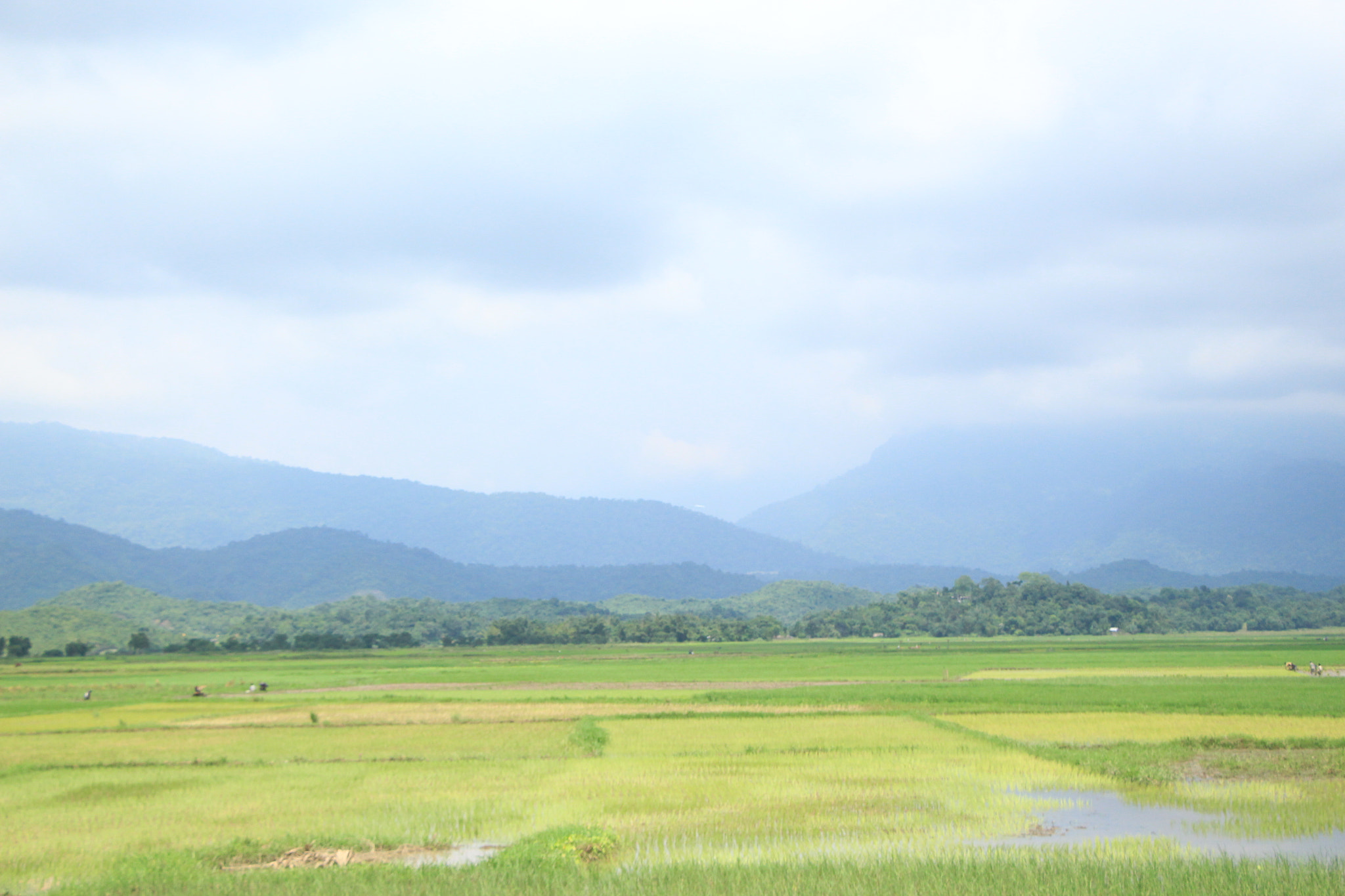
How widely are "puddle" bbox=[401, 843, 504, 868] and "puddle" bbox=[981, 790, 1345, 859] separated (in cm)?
724

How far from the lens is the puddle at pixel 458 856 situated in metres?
12.6

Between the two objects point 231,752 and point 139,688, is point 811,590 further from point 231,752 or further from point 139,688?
point 231,752

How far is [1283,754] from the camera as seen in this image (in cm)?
1955

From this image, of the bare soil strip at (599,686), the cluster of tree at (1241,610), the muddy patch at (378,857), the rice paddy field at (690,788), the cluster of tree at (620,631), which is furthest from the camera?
the cluster of tree at (1241,610)

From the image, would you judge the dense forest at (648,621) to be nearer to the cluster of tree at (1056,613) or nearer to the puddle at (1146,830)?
the cluster of tree at (1056,613)

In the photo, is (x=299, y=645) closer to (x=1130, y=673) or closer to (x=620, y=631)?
(x=620, y=631)

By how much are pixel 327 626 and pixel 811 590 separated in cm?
10055

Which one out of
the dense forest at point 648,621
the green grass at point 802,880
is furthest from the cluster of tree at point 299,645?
the green grass at point 802,880

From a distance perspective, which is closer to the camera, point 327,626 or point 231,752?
point 231,752

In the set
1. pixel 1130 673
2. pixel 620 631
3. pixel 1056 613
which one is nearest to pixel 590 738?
pixel 1130 673

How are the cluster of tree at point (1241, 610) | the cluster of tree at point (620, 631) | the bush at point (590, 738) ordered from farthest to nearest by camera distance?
the cluster of tree at point (1241, 610)
the cluster of tree at point (620, 631)
the bush at point (590, 738)

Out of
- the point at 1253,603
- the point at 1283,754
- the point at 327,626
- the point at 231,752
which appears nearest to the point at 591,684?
the point at 231,752

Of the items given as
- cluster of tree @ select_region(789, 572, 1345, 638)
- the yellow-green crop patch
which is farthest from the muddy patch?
cluster of tree @ select_region(789, 572, 1345, 638)

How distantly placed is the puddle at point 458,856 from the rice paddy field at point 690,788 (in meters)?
0.12
